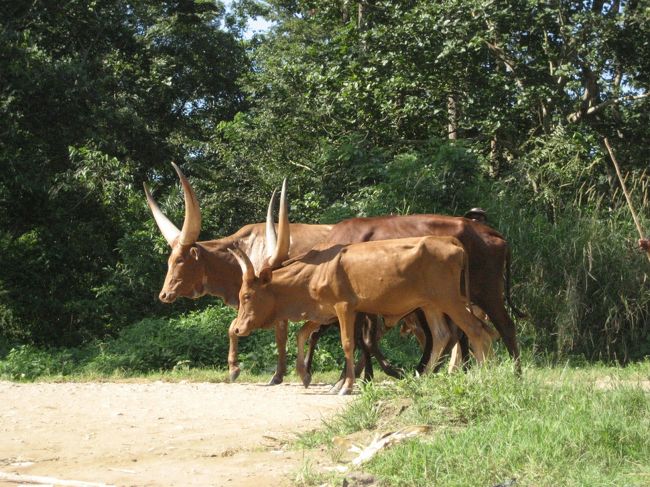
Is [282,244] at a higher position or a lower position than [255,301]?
higher

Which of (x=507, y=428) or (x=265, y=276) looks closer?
(x=507, y=428)

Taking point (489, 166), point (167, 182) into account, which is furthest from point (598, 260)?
point (167, 182)

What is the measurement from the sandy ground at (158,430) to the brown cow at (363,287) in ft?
2.52

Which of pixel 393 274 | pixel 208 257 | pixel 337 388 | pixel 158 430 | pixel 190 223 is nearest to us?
pixel 158 430

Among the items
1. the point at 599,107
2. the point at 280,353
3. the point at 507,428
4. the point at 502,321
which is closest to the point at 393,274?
the point at 502,321

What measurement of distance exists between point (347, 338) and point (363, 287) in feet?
1.63

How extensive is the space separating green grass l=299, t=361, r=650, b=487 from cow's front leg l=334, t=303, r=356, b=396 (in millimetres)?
1742

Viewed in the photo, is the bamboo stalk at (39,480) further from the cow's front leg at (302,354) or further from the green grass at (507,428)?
the cow's front leg at (302,354)

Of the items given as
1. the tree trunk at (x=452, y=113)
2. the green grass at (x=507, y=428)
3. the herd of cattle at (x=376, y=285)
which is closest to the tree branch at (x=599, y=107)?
Result: the tree trunk at (x=452, y=113)

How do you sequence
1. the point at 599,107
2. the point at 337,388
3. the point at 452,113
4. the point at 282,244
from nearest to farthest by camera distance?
the point at 337,388 → the point at 282,244 → the point at 599,107 → the point at 452,113

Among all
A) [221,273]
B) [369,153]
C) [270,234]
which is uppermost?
[369,153]

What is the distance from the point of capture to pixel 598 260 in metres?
12.7

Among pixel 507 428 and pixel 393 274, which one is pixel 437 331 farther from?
pixel 507 428

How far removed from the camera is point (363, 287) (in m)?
9.41
